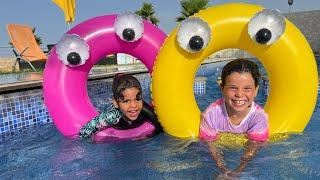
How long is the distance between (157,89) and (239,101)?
0.87 m

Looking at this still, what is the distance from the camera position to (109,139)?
3.58 metres

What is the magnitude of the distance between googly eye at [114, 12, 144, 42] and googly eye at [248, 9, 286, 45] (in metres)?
1.08

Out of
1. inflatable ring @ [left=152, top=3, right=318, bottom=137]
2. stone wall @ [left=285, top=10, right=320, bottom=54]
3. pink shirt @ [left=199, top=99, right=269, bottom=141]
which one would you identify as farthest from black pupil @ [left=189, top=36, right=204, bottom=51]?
stone wall @ [left=285, top=10, right=320, bottom=54]

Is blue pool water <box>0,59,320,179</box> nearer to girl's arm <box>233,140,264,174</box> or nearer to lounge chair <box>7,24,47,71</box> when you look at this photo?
girl's arm <box>233,140,264,174</box>

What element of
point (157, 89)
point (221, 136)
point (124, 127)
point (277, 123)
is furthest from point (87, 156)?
point (277, 123)

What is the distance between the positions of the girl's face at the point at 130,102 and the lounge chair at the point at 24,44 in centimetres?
1006

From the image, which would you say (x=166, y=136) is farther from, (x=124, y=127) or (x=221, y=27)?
(x=221, y=27)

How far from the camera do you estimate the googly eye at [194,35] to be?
306 cm

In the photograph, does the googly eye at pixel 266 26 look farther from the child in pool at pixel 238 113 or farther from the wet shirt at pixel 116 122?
the wet shirt at pixel 116 122

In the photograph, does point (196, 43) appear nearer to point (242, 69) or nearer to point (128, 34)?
point (242, 69)

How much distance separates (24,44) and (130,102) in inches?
434

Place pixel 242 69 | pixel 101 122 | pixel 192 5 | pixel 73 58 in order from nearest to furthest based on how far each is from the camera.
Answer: pixel 242 69
pixel 101 122
pixel 73 58
pixel 192 5

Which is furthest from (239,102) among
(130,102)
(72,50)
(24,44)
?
(24,44)

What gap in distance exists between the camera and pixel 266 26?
117 inches
